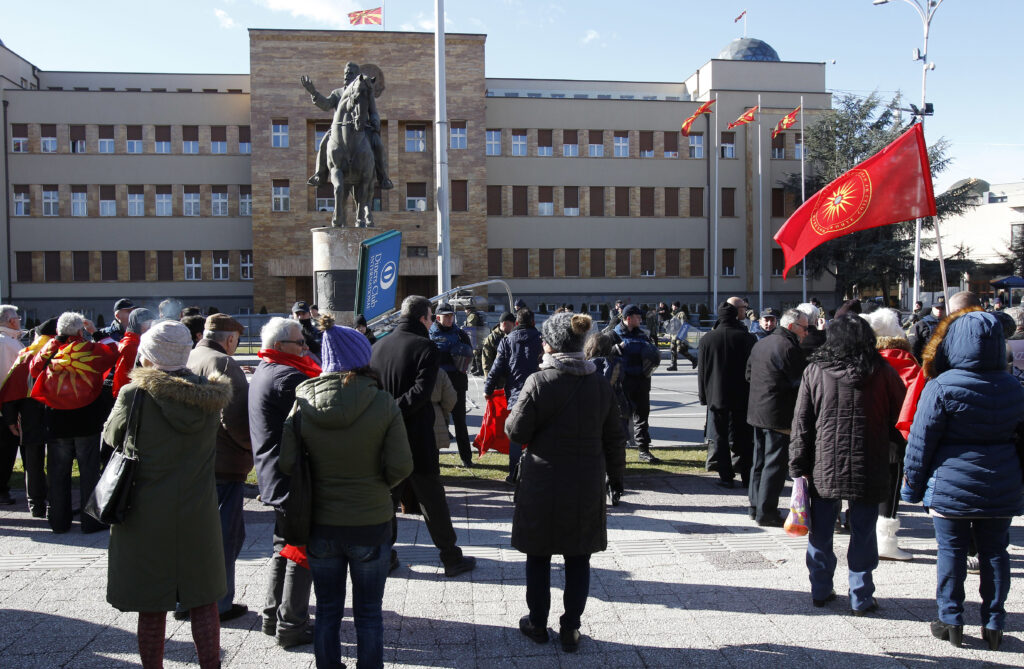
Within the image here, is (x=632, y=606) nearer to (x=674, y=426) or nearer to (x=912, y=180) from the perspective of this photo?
(x=912, y=180)

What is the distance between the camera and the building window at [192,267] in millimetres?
45812

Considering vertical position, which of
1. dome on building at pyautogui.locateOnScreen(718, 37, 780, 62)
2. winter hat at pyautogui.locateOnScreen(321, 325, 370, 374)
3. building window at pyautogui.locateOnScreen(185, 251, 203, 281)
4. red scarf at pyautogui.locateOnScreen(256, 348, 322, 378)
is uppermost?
dome on building at pyautogui.locateOnScreen(718, 37, 780, 62)

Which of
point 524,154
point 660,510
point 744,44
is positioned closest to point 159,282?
point 524,154

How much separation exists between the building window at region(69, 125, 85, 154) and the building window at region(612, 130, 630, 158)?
29039mm

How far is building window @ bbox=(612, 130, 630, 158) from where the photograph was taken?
47.4 meters

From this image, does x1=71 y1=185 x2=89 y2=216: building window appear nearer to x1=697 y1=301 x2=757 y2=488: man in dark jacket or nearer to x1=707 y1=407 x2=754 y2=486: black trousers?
x1=697 y1=301 x2=757 y2=488: man in dark jacket

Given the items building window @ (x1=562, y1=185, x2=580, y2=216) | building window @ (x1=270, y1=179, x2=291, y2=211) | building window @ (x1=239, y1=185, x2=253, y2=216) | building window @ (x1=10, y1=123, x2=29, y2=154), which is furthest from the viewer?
building window @ (x1=562, y1=185, x2=580, y2=216)

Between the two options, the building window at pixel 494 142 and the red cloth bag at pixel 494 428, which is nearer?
the red cloth bag at pixel 494 428

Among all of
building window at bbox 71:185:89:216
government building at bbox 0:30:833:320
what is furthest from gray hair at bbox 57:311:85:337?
building window at bbox 71:185:89:216

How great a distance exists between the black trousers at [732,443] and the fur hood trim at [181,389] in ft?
18.3

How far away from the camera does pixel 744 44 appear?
55.6m

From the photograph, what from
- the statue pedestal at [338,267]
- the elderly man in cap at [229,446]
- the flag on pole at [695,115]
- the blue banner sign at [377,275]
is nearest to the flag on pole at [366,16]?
the flag on pole at [695,115]

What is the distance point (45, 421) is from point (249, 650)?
3.47 m

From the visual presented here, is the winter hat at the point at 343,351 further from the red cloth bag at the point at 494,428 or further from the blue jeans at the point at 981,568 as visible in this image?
the red cloth bag at the point at 494,428
